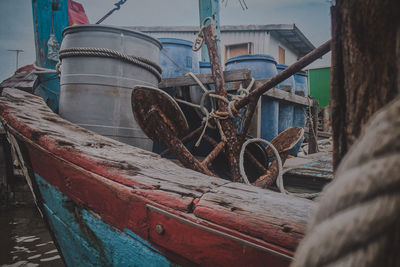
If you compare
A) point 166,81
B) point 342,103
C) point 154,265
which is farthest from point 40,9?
point 342,103

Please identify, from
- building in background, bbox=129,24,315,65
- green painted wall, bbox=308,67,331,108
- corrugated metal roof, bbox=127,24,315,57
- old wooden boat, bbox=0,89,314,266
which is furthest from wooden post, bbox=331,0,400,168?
green painted wall, bbox=308,67,331,108

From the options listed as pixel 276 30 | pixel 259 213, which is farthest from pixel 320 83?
pixel 259 213

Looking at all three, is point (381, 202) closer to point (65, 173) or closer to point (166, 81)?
point (65, 173)

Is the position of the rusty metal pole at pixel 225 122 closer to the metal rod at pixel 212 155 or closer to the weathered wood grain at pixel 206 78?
the metal rod at pixel 212 155

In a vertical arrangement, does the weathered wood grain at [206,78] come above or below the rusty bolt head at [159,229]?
above

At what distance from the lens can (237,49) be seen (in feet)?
35.9

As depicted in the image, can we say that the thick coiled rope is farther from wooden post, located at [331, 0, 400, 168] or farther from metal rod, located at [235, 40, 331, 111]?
→ wooden post, located at [331, 0, 400, 168]

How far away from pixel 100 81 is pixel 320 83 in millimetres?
14954

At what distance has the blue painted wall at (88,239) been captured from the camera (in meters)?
0.81

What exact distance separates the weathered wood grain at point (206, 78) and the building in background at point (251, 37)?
26.6 ft

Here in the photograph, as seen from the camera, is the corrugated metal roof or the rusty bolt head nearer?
the rusty bolt head

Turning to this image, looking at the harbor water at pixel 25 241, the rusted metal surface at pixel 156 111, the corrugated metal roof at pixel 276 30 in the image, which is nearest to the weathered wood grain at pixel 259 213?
the rusted metal surface at pixel 156 111

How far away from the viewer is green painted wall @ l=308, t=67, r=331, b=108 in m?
14.3

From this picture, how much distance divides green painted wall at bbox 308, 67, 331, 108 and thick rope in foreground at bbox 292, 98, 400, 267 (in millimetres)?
15746
